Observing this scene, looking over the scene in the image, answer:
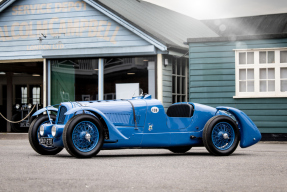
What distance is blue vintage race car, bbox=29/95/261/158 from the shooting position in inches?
348

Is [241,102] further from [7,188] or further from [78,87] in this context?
[7,188]

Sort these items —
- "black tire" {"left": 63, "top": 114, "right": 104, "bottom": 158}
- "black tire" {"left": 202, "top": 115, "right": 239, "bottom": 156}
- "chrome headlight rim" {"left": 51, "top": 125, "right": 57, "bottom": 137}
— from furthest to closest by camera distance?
"black tire" {"left": 202, "top": 115, "right": 239, "bottom": 156} < "chrome headlight rim" {"left": 51, "top": 125, "right": 57, "bottom": 137} < "black tire" {"left": 63, "top": 114, "right": 104, "bottom": 158}

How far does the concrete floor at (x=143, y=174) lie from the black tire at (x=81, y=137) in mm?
279

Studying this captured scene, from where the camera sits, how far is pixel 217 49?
1606 cm

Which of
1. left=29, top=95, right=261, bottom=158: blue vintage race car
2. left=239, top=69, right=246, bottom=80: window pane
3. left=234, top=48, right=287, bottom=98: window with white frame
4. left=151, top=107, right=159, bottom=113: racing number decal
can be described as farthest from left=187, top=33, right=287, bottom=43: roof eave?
left=151, top=107, right=159, bottom=113: racing number decal

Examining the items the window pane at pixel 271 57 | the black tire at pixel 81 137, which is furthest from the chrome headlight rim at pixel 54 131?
the window pane at pixel 271 57

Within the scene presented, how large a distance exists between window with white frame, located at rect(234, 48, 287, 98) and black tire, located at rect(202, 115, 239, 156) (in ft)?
19.8

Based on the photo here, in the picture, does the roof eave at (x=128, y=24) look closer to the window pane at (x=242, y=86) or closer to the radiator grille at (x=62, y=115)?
the window pane at (x=242, y=86)

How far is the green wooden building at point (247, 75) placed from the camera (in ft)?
50.9

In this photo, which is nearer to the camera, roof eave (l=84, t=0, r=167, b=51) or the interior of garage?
roof eave (l=84, t=0, r=167, b=51)

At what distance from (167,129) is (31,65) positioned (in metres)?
11.9

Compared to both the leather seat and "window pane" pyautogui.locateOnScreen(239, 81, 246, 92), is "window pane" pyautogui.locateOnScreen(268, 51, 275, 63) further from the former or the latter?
the leather seat

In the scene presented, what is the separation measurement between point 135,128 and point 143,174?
2.80 meters

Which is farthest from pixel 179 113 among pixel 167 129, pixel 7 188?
pixel 7 188
